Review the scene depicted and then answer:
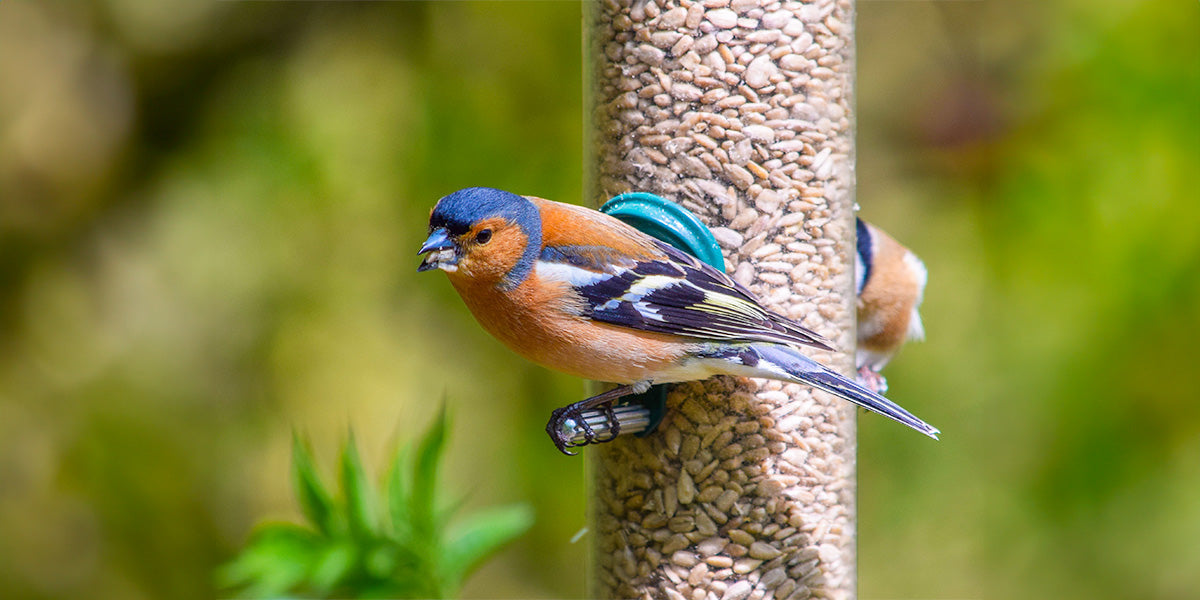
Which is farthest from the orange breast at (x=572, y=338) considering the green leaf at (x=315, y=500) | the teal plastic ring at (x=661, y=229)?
the green leaf at (x=315, y=500)

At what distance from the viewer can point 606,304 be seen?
3184 millimetres

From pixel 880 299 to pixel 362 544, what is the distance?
2.36 m

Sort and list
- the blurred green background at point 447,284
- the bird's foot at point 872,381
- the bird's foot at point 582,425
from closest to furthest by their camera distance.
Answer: the bird's foot at point 582,425 → the bird's foot at point 872,381 → the blurred green background at point 447,284

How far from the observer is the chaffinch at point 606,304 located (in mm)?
3129

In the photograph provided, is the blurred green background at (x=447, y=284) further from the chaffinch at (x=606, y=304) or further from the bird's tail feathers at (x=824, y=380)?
the bird's tail feathers at (x=824, y=380)

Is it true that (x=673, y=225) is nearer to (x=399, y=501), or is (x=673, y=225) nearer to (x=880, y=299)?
(x=399, y=501)

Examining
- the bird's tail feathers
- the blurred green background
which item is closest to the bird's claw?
the bird's tail feathers

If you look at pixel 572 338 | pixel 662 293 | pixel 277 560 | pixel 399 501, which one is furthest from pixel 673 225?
pixel 277 560

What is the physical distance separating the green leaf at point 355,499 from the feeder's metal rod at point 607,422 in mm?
736

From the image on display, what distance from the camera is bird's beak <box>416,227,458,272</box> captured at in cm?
309

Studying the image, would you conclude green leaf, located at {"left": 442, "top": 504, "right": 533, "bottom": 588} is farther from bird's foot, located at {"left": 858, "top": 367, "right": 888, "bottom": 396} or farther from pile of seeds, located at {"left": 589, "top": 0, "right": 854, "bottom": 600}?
bird's foot, located at {"left": 858, "top": 367, "right": 888, "bottom": 396}

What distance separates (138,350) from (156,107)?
148cm

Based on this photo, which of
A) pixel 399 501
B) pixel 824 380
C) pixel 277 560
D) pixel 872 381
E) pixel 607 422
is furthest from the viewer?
pixel 872 381

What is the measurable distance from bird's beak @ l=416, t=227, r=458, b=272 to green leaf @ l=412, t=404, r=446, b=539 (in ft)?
1.80
